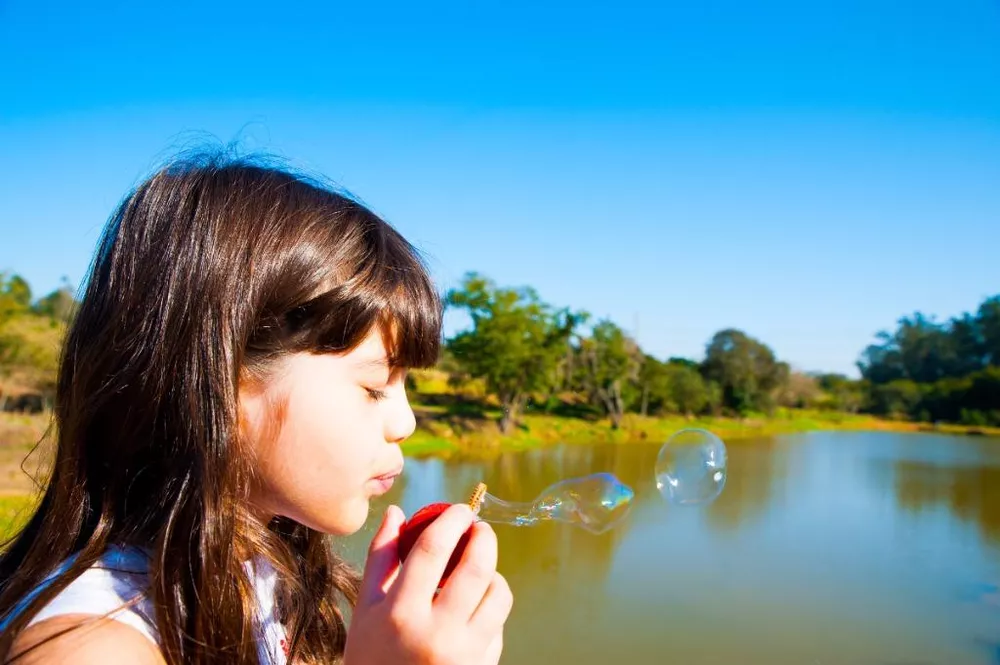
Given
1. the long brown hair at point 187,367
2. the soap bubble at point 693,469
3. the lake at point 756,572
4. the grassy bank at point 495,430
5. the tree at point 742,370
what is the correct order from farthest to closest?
the tree at point 742,370, the grassy bank at point 495,430, the lake at point 756,572, the soap bubble at point 693,469, the long brown hair at point 187,367

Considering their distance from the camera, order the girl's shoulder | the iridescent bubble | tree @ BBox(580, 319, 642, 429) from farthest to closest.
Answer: tree @ BBox(580, 319, 642, 429), the iridescent bubble, the girl's shoulder

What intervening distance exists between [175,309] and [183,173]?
7.1 inches

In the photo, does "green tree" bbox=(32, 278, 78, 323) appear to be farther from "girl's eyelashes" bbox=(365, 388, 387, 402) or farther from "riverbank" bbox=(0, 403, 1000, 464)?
"girl's eyelashes" bbox=(365, 388, 387, 402)

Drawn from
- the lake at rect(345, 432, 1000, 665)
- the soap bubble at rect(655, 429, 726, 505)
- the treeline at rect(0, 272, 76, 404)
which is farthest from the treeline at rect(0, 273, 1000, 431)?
the soap bubble at rect(655, 429, 726, 505)

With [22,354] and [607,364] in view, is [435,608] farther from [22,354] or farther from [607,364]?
[607,364]

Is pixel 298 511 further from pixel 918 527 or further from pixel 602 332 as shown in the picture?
pixel 602 332

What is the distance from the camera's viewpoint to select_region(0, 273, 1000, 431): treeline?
12.7 meters

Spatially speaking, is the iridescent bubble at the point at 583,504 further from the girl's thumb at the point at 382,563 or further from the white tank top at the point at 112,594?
the white tank top at the point at 112,594

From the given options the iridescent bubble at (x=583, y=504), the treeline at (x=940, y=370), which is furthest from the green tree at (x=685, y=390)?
the iridescent bubble at (x=583, y=504)

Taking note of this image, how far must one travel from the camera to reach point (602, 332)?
16891 mm

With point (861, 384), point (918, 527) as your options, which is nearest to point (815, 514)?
point (918, 527)

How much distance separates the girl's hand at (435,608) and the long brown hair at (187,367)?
0.58ft

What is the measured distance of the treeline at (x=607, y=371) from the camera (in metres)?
12.7

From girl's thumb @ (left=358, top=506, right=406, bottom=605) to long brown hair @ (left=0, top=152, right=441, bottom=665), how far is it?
0.16 meters
